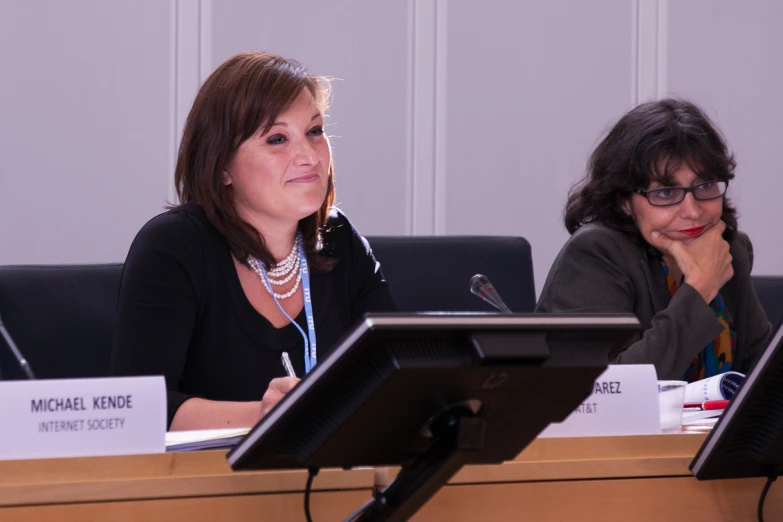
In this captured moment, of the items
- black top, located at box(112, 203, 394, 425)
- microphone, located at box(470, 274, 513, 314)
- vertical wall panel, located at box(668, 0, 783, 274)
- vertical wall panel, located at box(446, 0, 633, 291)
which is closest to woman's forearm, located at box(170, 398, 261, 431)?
black top, located at box(112, 203, 394, 425)

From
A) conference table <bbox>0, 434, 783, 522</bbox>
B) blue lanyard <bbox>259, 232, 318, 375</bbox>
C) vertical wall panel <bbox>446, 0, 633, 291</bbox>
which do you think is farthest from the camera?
vertical wall panel <bbox>446, 0, 633, 291</bbox>

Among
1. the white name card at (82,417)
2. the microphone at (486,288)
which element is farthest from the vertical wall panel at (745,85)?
the white name card at (82,417)

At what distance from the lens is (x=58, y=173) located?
295 cm

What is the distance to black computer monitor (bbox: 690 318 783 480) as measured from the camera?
3.44 ft

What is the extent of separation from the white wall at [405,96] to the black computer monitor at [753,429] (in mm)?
2222

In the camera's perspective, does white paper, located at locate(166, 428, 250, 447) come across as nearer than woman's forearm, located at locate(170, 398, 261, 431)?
Yes

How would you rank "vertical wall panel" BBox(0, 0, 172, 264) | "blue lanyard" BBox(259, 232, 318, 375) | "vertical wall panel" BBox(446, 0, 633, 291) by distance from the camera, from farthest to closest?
1. "vertical wall panel" BBox(446, 0, 633, 291)
2. "vertical wall panel" BBox(0, 0, 172, 264)
3. "blue lanyard" BBox(259, 232, 318, 375)

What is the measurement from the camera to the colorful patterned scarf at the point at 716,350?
6.83 ft

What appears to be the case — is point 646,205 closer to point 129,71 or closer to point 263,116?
point 263,116

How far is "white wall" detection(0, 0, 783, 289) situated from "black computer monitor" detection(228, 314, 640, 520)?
2.26m

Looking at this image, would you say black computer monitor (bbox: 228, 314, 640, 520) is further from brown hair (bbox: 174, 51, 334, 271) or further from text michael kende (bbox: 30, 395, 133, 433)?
brown hair (bbox: 174, 51, 334, 271)

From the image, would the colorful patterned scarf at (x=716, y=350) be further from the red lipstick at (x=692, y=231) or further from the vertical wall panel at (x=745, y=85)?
the vertical wall panel at (x=745, y=85)

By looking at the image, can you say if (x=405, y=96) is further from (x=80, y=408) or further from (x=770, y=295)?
(x=80, y=408)

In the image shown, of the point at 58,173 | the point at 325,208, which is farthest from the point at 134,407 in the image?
the point at 58,173
